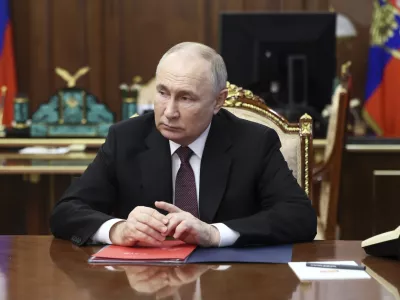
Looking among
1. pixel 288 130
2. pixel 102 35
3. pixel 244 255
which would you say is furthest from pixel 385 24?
pixel 244 255

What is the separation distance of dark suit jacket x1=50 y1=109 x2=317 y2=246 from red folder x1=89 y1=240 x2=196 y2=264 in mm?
289

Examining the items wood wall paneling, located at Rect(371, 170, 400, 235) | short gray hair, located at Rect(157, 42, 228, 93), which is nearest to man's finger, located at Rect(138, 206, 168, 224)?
short gray hair, located at Rect(157, 42, 228, 93)

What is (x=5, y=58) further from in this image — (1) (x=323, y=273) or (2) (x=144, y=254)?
(1) (x=323, y=273)

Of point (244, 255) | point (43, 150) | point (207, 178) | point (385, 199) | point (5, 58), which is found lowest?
point (385, 199)

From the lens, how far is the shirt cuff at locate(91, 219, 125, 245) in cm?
226

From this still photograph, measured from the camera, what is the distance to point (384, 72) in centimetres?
655

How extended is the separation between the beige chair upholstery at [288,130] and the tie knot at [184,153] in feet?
1.98

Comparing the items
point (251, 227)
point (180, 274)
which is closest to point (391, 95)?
point (251, 227)

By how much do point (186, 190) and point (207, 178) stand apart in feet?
0.26

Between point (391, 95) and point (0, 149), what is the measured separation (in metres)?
3.17

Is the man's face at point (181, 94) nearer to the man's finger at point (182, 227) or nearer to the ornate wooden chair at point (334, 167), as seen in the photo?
the man's finger at point (182, 227)

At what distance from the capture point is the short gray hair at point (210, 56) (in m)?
2.44

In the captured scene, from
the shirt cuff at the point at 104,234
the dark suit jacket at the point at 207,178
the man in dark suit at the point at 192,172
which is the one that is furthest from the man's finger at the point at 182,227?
the dark suit jacket at the point at 207,178

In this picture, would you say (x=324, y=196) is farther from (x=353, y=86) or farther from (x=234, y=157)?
(x=353, y=86)
